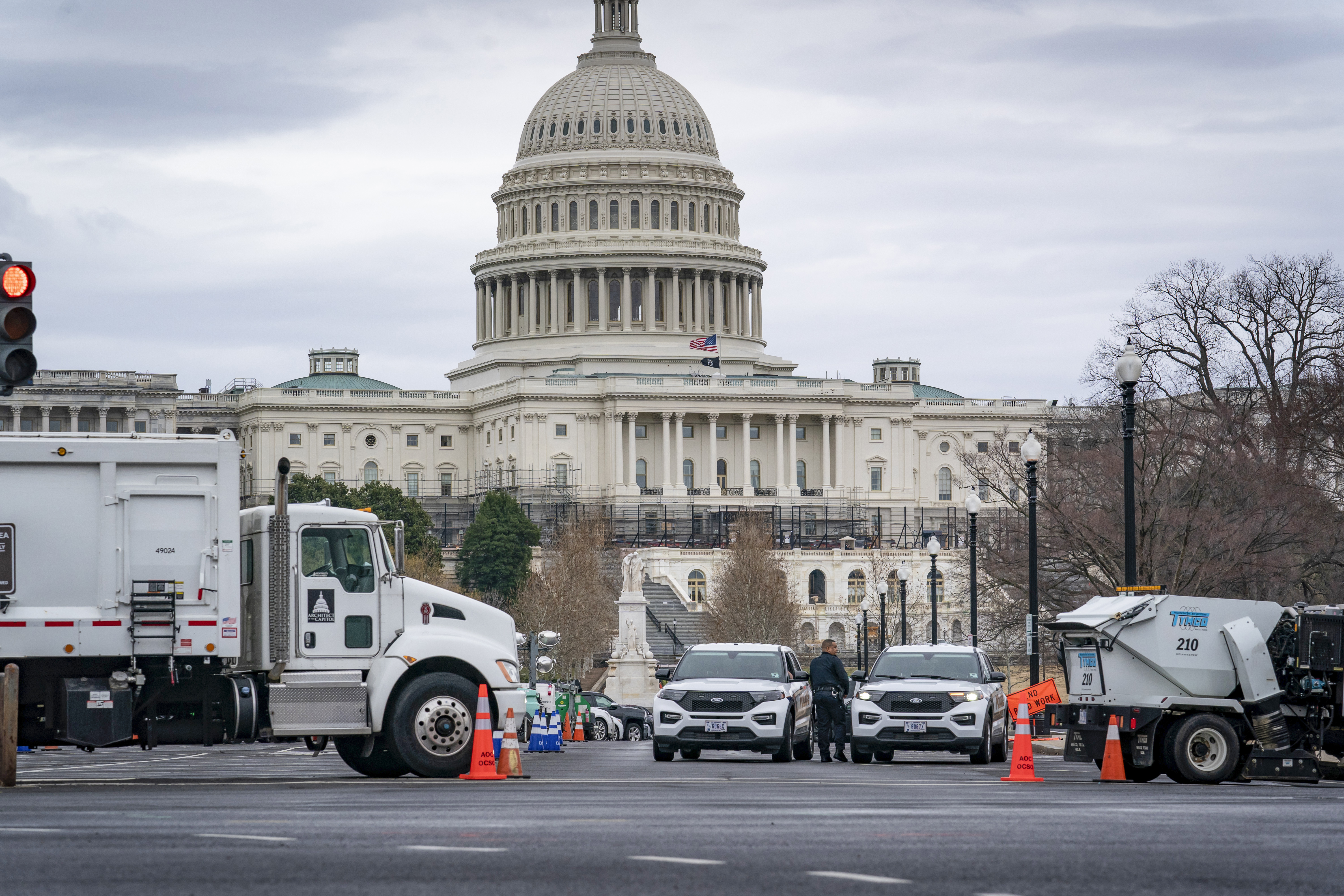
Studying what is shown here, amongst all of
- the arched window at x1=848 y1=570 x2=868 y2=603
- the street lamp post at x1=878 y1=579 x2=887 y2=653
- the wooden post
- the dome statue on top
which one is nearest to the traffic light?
the wooden post

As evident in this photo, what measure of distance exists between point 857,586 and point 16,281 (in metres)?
106

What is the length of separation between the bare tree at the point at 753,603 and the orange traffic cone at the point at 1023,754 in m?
65.3

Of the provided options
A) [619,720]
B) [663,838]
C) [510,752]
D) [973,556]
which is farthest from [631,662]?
[663,838]

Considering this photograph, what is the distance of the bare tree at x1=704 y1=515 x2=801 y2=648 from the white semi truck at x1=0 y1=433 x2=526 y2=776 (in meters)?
67.3

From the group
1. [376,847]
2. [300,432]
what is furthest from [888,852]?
[300,432]

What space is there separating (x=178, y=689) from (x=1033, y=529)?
59.1ft

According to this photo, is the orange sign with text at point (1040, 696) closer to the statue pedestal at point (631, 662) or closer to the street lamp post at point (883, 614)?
the street lamp post at point (883, 614)

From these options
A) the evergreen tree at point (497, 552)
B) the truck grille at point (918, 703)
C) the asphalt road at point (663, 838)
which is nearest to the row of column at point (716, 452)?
the evergreen tree at point (497, 552)

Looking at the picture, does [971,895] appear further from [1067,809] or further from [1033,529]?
[1033,529]

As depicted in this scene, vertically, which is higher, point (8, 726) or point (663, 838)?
point (8, 726)

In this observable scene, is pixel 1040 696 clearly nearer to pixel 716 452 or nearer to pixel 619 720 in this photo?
pixel 619 720

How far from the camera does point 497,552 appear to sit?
4958 inches

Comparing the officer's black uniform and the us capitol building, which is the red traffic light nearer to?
the officer's black uniform

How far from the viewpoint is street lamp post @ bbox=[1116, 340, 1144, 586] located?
29.4 m
